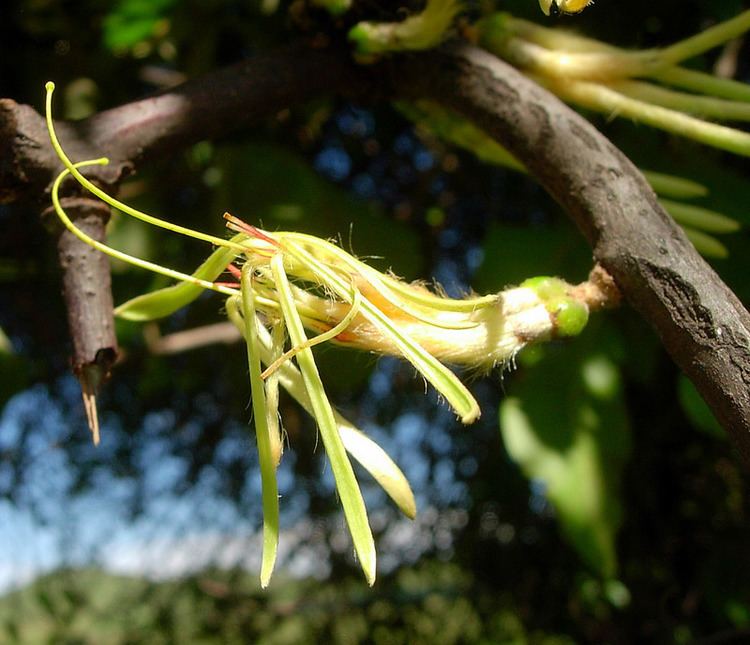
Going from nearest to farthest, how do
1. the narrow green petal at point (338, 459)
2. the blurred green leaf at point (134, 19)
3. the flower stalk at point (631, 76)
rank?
1. the narrow green petal at point (338, 459)
2. the flower stalk at point (631, 76)
3. the blurred green leaf at point (134, 19)

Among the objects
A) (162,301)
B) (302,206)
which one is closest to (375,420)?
(302,206)

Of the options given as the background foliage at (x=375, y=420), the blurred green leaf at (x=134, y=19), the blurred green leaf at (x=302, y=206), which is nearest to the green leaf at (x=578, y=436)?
the background foliage at (x=375, y=420)

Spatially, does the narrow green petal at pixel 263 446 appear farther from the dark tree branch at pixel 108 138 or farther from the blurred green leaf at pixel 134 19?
the blurred green leaf at pixel 134 19

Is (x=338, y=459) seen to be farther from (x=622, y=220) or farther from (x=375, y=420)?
(x=375, y=420)

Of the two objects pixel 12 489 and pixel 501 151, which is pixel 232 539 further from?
pixel 501 151

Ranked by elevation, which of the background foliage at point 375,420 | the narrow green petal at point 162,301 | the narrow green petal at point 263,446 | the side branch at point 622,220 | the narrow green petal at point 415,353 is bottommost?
the background foliage at point 375,420

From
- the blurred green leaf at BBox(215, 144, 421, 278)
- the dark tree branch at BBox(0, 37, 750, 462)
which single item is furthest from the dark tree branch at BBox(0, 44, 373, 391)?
the blurred green leaf at BBox(215, 144, 421, 278)

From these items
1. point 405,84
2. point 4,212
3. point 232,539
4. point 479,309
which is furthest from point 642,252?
point 232,539
